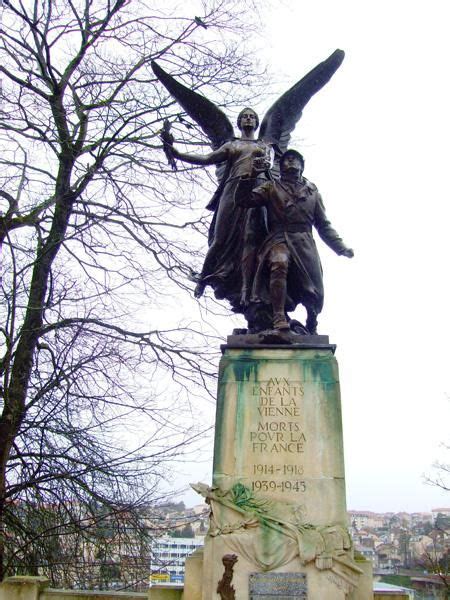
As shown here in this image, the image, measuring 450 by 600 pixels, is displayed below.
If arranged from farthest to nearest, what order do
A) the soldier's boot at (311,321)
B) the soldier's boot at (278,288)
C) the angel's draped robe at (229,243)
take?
the angel's draped robe at (229,243), the soldier's boot at (311,321), the soldier's boot at (278,288)

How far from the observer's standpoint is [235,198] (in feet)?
23.0

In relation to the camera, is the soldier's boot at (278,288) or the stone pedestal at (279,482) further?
the soldier's boot at (278,288)

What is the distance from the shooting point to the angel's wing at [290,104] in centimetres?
819

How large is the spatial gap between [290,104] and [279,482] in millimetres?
4911

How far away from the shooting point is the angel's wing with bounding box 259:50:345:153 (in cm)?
819

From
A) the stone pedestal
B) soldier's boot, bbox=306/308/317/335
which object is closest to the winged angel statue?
soldier's boot, bbox=306/308/317/335

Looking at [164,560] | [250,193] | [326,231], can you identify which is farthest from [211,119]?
[164,560]

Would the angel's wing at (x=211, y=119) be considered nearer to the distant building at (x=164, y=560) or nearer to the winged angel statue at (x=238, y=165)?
the winged angel statue at (x=238, y=165)

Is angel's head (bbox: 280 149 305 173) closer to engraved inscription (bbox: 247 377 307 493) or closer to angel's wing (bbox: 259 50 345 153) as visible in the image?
angel's wing (bbox: 259 50 345 153)

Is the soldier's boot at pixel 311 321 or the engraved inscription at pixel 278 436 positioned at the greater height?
the soldier's boot at pixel 311 321

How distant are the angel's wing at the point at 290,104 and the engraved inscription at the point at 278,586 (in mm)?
5122

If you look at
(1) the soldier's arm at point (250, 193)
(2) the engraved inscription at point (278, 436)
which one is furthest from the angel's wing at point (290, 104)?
(2) the engraved inscription at point (278, 436)

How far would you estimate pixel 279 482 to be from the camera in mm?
5484

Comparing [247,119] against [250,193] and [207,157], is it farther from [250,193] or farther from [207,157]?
[250,193]
